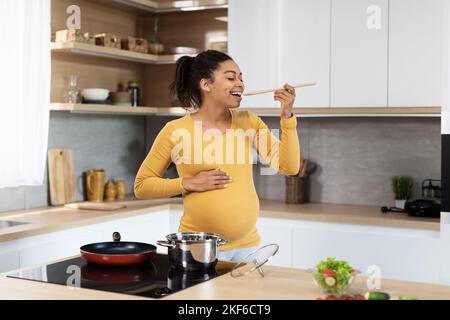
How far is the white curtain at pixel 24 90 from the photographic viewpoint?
12.1 ft

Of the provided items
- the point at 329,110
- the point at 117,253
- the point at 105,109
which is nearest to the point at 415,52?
the point at 329,110

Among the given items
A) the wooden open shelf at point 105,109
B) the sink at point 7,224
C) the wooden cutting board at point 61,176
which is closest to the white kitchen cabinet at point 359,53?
the wooden open shelf at point 105,109

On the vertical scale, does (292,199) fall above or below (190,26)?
below

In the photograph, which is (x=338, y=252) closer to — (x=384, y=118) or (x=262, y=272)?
(x=384, y=118)

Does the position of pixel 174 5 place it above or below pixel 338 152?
above

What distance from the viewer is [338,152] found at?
450 cm

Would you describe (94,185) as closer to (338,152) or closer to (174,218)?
(174,218)

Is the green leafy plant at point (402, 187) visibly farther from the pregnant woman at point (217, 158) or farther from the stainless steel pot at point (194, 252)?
the stainless steel pot at point (194, 252)

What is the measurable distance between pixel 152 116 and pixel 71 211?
1378 mm

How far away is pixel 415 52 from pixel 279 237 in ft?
4.35

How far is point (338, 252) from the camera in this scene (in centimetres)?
383

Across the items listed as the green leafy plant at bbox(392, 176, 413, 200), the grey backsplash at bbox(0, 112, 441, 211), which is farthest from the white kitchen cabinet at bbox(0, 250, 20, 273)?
the green leafy plant at bbox(392, 176, 413, 200)

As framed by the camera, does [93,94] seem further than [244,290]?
Yes
